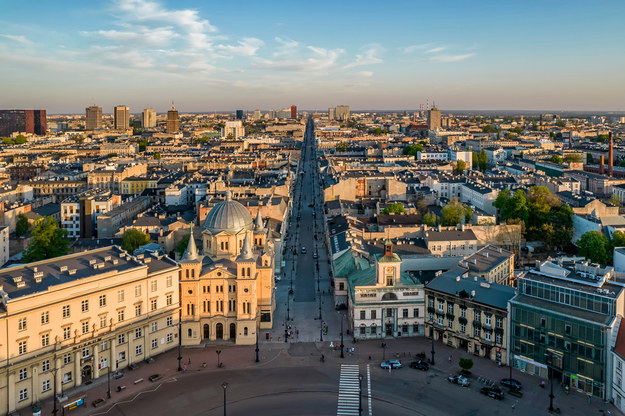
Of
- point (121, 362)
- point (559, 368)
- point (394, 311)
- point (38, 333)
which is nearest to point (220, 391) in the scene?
point (121, 362)

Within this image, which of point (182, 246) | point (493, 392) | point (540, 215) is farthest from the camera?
point (540, 215)

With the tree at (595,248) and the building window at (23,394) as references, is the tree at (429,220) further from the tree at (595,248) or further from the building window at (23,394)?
the building window at (23,394)

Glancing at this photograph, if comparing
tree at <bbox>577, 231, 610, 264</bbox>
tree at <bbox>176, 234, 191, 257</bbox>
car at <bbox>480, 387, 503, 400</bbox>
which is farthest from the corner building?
tree at <bbox>577, 231, 610, 264</bbox>

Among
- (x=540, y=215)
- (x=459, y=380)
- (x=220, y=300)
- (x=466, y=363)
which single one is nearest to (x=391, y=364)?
(x=459, y=380)

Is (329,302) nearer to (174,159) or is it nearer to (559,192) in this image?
(559,192)

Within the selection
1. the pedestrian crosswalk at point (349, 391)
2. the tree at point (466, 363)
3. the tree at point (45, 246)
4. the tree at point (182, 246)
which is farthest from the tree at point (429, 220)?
the tree at point (45, 246)

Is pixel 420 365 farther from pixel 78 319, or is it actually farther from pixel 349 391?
pixel 78 319

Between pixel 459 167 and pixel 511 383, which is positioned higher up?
pixel 459 167
